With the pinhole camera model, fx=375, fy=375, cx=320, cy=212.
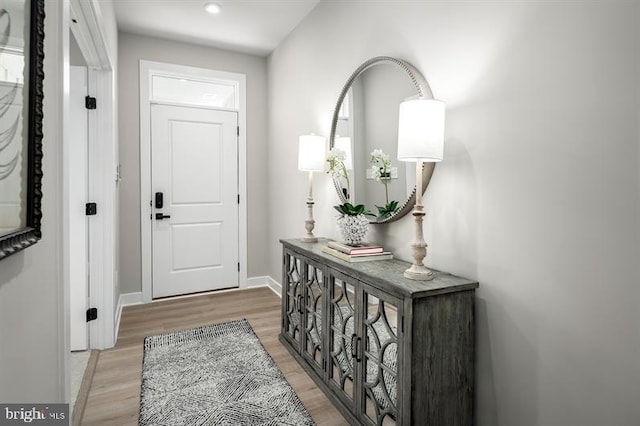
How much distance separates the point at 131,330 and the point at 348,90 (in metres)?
2.56

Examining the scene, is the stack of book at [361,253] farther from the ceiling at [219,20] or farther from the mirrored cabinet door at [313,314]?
the ceiling at [219,20]

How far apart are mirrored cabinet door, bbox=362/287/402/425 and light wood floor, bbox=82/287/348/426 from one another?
29cm

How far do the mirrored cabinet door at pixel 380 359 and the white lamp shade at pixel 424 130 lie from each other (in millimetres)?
631

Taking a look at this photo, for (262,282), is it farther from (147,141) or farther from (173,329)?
(147,141)

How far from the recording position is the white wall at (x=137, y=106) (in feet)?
12.1

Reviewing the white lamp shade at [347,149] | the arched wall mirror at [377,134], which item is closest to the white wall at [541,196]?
the arched wall mirror at [377,134]

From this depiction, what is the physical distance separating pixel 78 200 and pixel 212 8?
1.88 meters

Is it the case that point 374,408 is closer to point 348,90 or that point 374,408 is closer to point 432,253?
point 432,253

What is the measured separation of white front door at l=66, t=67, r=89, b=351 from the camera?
2.62 m

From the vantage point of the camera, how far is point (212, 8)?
3.15 metres

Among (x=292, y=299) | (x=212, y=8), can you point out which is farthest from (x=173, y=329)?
(x=212, y=8)

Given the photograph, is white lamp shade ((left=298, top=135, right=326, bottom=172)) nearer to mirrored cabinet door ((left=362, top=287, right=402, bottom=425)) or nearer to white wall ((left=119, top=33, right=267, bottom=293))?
mirrored cabinet door ((left=362, top=287, right=402, bottom=425))

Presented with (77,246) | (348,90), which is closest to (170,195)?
(77,246)

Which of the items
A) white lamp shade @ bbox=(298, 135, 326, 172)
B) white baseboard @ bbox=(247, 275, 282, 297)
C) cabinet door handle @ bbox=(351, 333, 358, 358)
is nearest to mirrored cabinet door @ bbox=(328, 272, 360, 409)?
cabinet door handle @ bbox=(351, 333, 358, 358)
